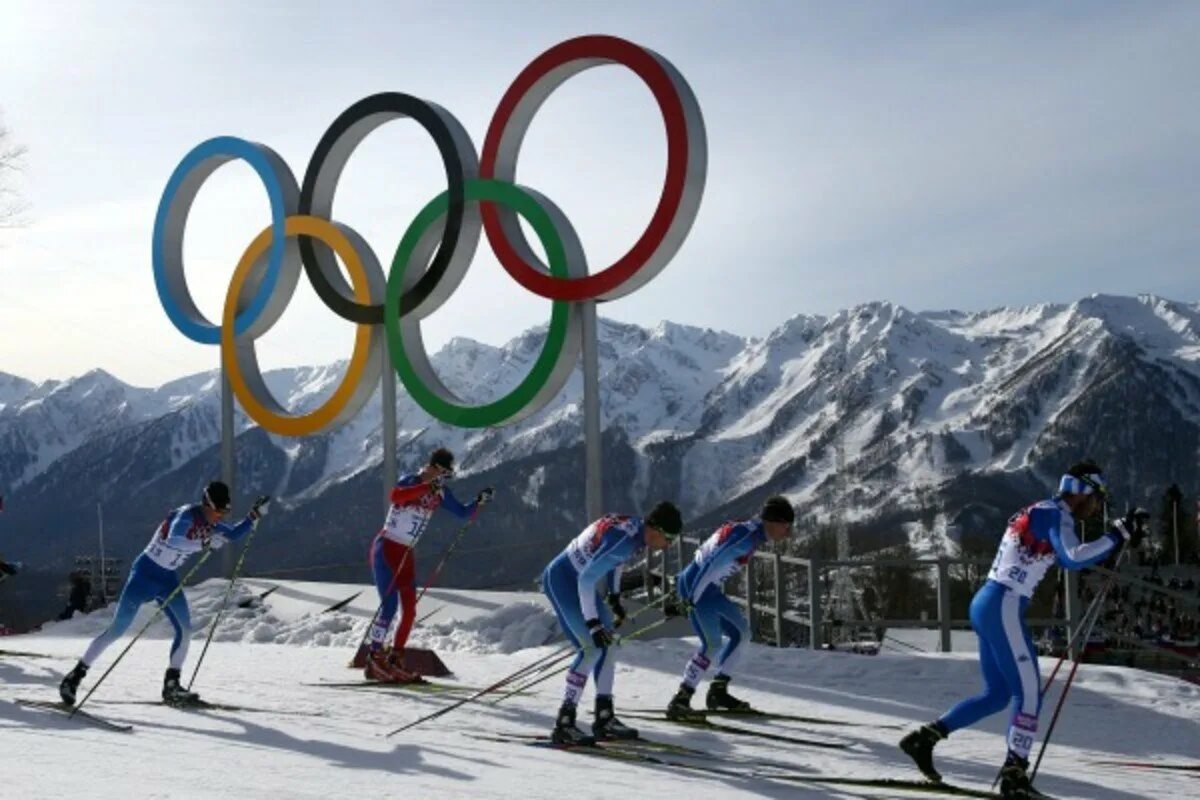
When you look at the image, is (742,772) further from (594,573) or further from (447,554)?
(447,554)

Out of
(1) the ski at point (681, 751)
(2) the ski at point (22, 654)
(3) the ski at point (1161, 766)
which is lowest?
(3) the ski at point (1161, 766)

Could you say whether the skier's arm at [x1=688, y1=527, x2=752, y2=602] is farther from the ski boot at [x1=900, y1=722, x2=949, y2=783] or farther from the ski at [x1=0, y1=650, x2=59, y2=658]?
the ski at [x1=0, y1=650, x2=59, y2=658]

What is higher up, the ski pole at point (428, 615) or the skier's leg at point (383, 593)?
the skier's leg at point (383, 593)

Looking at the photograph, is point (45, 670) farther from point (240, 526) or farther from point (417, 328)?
point (417, 328)

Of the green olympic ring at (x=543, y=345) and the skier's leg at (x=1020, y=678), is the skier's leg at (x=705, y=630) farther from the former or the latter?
the green olympic ring at (x=543, y=345)

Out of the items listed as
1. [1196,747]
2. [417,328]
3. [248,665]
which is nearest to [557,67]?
[417,328]

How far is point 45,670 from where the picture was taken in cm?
1405

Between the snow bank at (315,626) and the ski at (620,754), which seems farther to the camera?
the snow bank at (315,626)

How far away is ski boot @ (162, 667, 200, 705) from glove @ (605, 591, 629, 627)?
3.29 metres

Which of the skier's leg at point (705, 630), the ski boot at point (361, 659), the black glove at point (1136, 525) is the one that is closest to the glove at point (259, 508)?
the ski boot at point (361, 659)

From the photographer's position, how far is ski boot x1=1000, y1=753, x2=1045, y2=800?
776 cm

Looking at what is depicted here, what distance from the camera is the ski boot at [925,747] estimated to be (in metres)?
8.23

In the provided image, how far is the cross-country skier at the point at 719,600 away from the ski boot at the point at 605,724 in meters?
1.08

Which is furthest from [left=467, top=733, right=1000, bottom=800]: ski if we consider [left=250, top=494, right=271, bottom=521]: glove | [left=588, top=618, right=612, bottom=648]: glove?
[left=250, top=494, right=271, bottom=521]: glove
